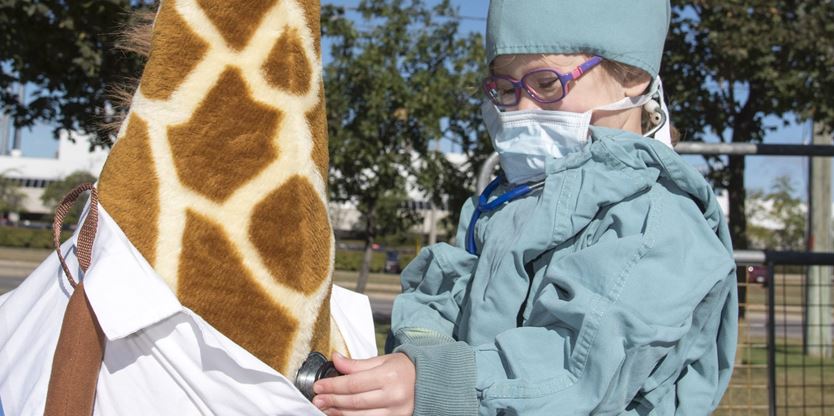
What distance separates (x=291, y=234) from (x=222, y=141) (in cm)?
17

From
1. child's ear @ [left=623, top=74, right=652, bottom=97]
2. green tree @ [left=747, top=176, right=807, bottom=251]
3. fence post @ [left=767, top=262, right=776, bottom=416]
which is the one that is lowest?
green tree @ [left=747, top=176, right=807, bottom=251]

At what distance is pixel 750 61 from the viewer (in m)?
8.89

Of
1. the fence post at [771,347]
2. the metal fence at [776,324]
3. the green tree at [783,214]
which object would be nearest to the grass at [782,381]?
the metal fence at [776,324]

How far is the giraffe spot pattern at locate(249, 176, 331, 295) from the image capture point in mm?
1201

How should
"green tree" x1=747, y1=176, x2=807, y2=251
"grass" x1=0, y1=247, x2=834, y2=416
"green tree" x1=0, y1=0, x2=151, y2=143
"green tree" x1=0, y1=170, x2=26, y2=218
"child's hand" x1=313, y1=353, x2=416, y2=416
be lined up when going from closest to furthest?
1. "child's hand" x1=313, y1=353, x2=416, y2=416
2. "grass" x1=0, y1=247, x2=834, y2=416
3. "green tree" x1=0, y1=0, x2=151, y2=143
4. "green tree" x1=747, y1=176, x2=807, y2=251
5. "green tree" x1=0, y1=170, x2=26, y2=218

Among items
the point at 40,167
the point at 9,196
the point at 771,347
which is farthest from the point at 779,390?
the point at 40,167

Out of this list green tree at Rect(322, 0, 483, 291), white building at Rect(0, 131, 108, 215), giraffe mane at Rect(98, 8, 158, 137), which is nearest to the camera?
giraffe mane at Rect(98, 8, 158, 137)

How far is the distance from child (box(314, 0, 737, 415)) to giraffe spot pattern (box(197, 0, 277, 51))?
0.51 m

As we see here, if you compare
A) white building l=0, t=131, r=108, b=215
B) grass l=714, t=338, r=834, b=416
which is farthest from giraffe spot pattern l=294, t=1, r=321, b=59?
white building l=0, t=131, r=108, b=215

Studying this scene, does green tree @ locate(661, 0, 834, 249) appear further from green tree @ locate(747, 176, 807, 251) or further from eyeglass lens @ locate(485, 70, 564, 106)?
green tree @ locate(747, 176, 807, 251)

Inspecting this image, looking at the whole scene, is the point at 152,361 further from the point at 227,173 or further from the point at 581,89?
the point at 581,89

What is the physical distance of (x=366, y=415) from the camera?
119cm

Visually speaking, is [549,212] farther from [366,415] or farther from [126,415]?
[126,415]

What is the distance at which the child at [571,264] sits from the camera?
1237 mm
